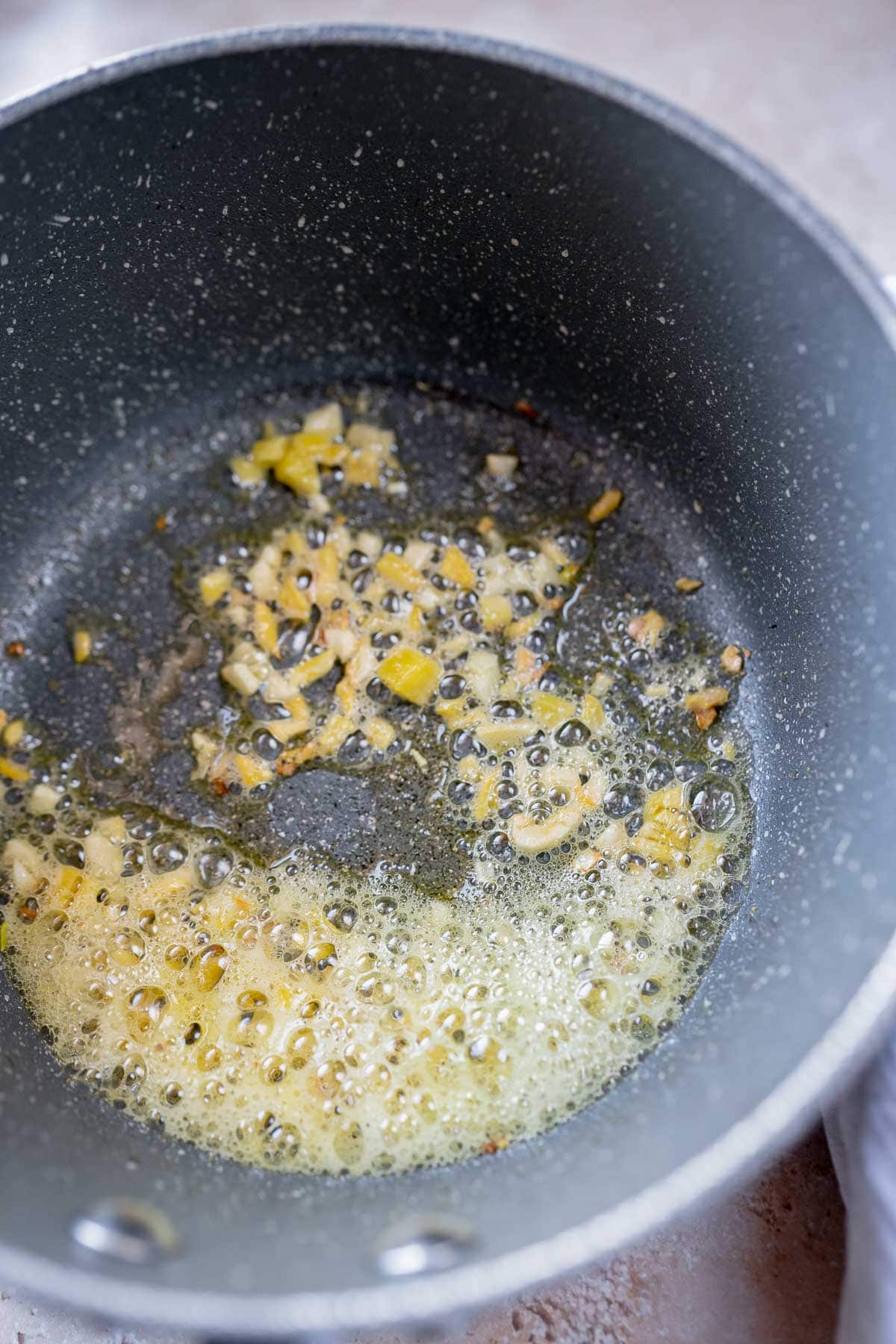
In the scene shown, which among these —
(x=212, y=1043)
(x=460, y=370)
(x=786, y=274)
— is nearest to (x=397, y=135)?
(x=460, y=370)

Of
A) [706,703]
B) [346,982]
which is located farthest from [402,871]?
[706,703]

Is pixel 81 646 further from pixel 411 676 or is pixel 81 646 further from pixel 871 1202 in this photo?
pixel 871 1202

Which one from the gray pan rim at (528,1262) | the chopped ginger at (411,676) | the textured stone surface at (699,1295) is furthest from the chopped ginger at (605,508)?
the textured stone surface at (699,1295)

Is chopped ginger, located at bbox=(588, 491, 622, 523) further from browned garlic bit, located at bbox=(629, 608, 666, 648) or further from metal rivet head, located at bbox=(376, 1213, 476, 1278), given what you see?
metal rivet head, located at bbox=(376, 1213, 476, 1278)

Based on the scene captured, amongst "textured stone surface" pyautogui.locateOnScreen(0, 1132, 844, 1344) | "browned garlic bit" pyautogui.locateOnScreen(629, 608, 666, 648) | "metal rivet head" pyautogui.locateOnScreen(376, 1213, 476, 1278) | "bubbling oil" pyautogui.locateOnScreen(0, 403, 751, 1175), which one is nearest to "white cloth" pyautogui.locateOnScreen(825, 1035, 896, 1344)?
"textured stone surface" pyautogui.locateOnScreen(0, 1132, 844, 1344)

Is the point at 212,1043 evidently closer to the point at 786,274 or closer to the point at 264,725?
the point at 264,725

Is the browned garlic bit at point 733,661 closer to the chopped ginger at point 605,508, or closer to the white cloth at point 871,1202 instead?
the chopped ginger at point 605,508
